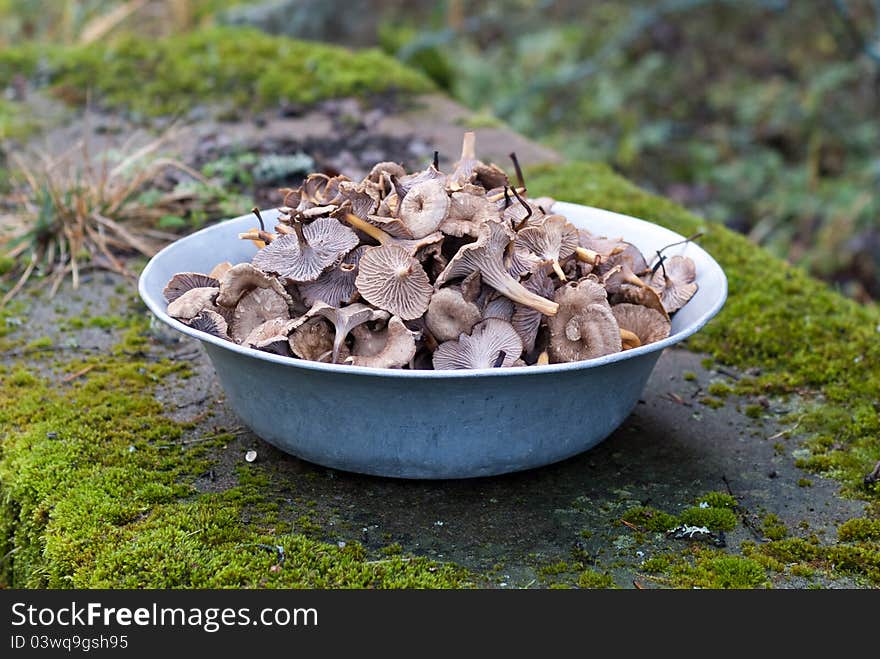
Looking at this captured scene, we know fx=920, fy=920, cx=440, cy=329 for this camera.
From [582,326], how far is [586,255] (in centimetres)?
27

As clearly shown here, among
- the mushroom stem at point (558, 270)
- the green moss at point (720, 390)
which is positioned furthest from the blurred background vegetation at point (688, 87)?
the mushroom stem at point (558, 270)

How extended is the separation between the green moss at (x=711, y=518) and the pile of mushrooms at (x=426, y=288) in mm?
403

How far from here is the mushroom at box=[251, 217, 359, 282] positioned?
2.08 m

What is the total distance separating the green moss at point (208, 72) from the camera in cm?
525

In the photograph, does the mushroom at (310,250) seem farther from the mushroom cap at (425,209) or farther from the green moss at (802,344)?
the green moss at (802,344)

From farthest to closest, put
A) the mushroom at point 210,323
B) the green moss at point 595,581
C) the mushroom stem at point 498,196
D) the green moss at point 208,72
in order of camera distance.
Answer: the green moss at point 208,72 < the mushroom stem at point 498,196 < the mushroom at point 210,323 < the green moss at point 595,581

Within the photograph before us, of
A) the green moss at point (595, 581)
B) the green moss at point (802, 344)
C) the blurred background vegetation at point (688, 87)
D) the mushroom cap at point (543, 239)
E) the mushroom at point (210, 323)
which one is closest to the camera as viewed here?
the green moss at point (595, 581)

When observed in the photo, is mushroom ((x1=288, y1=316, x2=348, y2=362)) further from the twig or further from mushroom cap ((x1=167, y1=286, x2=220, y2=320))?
the twig

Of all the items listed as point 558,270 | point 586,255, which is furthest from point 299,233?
point 586,255

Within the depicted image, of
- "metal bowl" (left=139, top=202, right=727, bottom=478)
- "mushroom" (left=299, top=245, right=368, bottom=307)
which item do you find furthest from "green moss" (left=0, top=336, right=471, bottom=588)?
"mushroom" (left=299, top=245, right=368, bottom=307)

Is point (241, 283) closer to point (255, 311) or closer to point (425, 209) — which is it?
point (255, 311)

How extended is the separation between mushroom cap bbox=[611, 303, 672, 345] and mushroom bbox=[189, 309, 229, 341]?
36.1 inches

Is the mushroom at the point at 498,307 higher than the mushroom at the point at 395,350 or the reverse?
higher

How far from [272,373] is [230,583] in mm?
452
